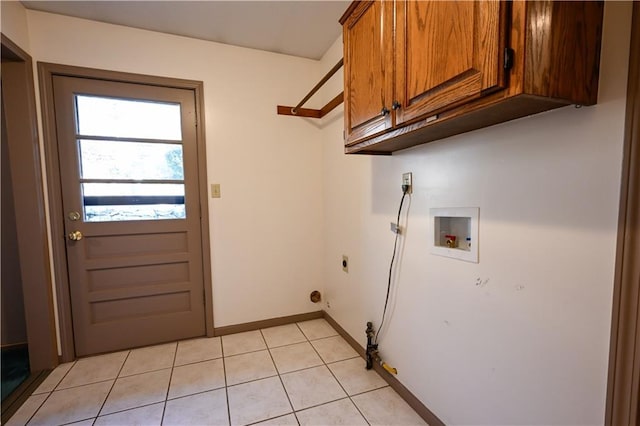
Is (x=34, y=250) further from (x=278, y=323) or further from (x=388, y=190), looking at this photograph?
(x=388, y=190)

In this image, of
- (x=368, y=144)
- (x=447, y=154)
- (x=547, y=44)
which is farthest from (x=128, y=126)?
(x=547, y=44)

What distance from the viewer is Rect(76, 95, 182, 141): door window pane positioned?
2094 millimetres

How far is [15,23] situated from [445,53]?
2587mm

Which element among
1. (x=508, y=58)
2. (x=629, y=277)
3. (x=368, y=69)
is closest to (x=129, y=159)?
(x=368, y=69)

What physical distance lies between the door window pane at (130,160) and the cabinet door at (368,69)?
157cm

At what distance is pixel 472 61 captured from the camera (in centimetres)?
80

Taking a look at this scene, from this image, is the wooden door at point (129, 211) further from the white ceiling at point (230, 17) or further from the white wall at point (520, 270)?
the white wall at point (520, 270)

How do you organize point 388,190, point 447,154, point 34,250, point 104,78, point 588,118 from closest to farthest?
point 588,118, point 447,154, point 388,190, point 34,250, point 104,78

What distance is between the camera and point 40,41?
1.93 meters

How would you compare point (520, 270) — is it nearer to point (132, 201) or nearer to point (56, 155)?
point (132, 201)

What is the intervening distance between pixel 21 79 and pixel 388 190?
2517mm

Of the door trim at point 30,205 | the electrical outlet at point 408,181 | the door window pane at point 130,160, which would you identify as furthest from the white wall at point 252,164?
the electrical outlet at point 408,181

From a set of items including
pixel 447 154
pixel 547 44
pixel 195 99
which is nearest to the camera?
pixel 547 44

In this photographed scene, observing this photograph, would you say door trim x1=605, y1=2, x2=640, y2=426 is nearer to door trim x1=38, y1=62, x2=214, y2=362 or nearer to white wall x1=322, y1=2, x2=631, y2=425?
white wall x1=322, y1=2, x2=631, y2=425
